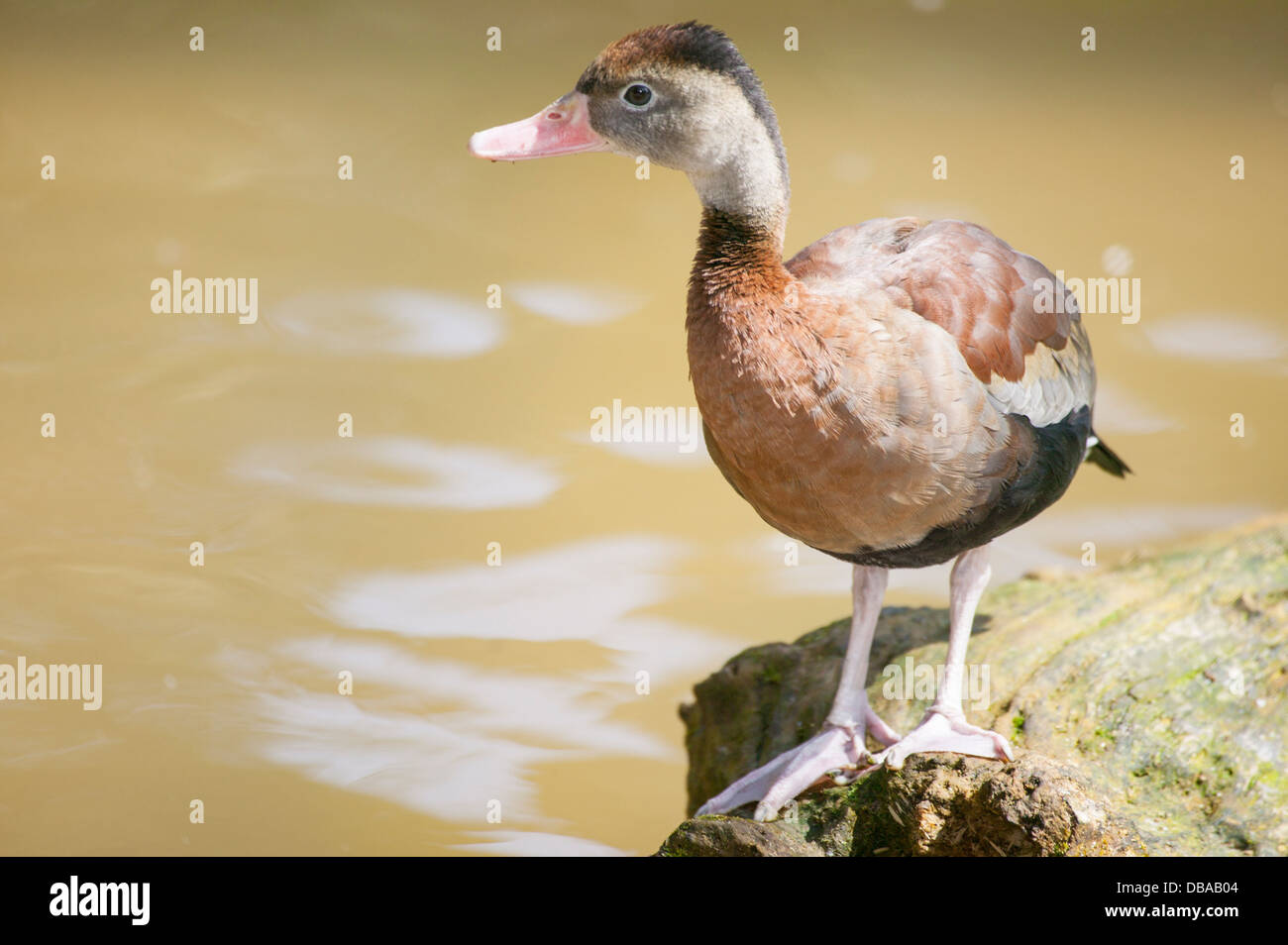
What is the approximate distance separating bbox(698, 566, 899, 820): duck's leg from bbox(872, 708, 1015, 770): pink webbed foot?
0.38 ft

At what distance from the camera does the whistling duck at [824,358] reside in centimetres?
213

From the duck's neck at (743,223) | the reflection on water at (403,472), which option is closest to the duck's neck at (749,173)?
the duck's neck at (743,223)

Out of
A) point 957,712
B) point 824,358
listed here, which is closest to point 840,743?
point 957,712

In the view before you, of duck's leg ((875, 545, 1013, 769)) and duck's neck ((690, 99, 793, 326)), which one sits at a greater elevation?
duck's neck ((690, 99, 793, 326))

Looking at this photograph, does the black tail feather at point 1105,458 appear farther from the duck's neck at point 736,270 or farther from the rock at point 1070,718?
the duck's neck at point 736,270

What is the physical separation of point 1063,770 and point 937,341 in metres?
0.70

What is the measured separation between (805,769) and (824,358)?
763 mm

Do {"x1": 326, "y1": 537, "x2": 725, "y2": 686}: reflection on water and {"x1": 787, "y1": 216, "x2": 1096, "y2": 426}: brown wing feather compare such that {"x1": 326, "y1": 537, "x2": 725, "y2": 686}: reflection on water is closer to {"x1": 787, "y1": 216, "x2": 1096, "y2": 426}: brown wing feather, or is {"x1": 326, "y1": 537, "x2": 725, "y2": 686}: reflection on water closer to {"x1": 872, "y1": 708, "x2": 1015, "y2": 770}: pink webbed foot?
{"x1": 872, "y1": 708, "x2": 1015, "y2": 770}: pink webbed foot

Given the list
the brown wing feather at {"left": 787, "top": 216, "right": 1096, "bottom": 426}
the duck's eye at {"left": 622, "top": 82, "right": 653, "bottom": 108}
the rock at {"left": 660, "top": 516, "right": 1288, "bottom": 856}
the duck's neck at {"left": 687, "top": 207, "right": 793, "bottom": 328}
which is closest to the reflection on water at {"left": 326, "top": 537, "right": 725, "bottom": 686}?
the rock at {"left": 660, "top": 516, "right": 1288, "bottom": 856}

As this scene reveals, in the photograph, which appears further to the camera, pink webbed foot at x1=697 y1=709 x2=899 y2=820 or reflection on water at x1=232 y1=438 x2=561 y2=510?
reflection on water at x1=232 y1=438 x2=561 y2=510

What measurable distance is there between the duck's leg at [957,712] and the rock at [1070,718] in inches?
4.1

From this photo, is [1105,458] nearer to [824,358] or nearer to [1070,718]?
[1070,718]

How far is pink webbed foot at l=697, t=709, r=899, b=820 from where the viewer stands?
2.39 m
